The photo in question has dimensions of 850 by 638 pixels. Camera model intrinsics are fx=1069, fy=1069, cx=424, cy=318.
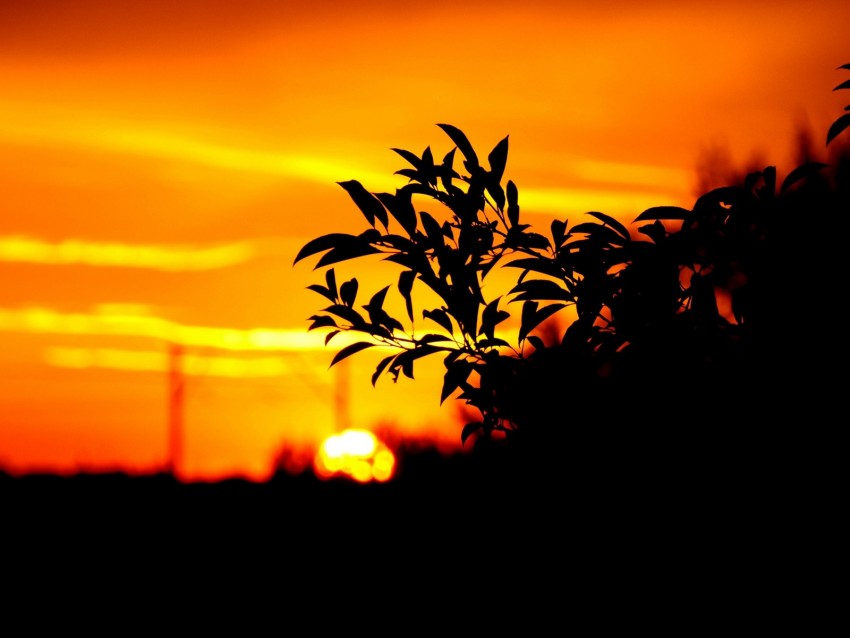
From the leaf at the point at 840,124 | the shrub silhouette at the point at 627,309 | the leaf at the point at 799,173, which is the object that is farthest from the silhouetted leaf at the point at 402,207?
the leaf at the point at 840,124

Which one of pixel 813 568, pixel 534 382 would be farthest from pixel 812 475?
pixel 534 382

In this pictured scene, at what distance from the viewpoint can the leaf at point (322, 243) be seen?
3771mm

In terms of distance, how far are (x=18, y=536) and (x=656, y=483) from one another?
9.33 m

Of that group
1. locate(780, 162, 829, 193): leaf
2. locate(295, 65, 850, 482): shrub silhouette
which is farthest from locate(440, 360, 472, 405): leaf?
locate(780, 162, 829, 193): leaf

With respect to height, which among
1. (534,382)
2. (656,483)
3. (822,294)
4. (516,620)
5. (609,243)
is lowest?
(516,620)

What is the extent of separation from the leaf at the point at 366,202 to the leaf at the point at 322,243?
0.14 metres

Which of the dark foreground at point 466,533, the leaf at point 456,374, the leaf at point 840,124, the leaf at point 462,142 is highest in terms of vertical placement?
the leaf at point 462,142

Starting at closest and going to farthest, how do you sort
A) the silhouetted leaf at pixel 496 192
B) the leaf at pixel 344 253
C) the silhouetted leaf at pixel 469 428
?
the leaf at pixel 344 253 < the silhouetted leaf at pixel 496 192 < the silhouetted leaf at pixel 469 428

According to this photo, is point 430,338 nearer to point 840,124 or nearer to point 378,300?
point 378,300

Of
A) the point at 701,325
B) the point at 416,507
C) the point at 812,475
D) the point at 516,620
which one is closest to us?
the point at 812,475

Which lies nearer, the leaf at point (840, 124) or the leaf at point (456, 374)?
the leaf at point (840, 124)

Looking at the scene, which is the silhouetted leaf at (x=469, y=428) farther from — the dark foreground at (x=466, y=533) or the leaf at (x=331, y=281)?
the leaf at (x=331, y=281)

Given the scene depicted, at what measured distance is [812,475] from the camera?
338 cm

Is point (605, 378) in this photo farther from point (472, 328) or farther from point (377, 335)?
point (377, 335)
